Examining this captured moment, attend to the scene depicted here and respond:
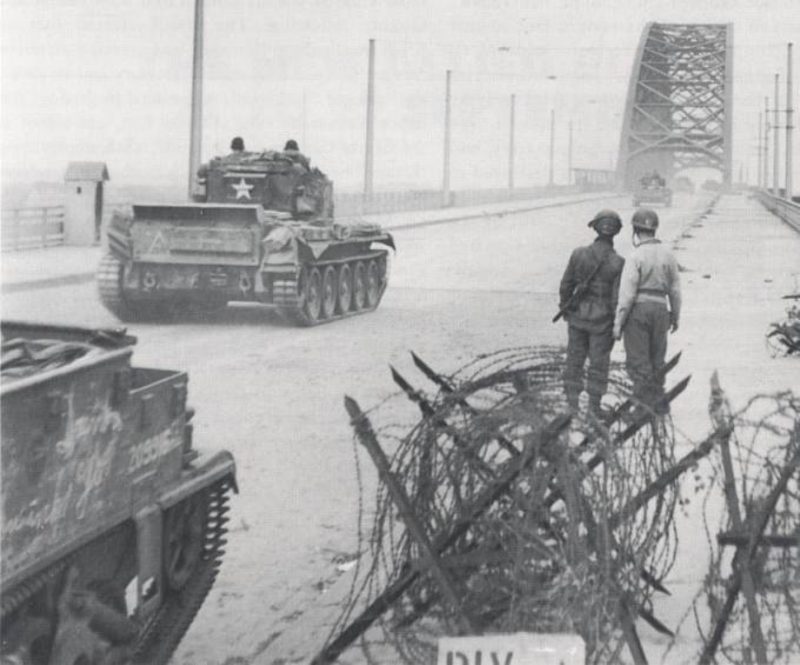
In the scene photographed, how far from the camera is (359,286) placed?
18.1m

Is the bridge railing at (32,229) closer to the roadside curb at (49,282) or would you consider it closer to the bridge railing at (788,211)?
the roadside curb at (49,282)

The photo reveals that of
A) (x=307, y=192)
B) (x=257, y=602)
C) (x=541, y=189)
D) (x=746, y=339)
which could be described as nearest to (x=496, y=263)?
(x=307, y=192)

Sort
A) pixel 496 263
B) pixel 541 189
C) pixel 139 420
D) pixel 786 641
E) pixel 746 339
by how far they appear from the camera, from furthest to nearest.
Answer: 1. pixel 541 189
2. pixel 496 263
3. pixel 746 339
4. pixel 786 641
5. pixel 139 420

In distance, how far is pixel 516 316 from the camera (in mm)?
17000

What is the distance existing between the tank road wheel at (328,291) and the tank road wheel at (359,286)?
0.90 m


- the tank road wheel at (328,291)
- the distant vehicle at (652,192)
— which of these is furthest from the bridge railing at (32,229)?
the distant vehicle at (652,192)

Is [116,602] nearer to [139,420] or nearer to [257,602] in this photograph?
[139,420]

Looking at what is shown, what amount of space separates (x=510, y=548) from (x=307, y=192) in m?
13.9

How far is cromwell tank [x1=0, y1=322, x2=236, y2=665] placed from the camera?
3.65 meters

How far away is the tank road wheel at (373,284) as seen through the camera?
18.5 metres

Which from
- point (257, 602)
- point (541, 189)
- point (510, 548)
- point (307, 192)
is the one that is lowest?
point (257, 602)

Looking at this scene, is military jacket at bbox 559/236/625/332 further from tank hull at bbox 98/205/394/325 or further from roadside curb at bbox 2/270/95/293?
roadside curb at bbox 2/270/95/293

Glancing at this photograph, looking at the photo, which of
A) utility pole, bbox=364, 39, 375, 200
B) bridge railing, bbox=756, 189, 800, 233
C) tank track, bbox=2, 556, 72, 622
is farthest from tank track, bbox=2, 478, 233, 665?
utility pole, bbox=364, 39, 375, 200

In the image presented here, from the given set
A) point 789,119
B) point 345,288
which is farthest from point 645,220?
point 789,119
